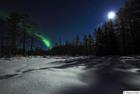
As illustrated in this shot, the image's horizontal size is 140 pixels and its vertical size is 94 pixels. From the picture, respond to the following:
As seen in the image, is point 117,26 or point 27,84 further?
point 117,26

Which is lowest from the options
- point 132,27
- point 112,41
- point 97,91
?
point 97,91

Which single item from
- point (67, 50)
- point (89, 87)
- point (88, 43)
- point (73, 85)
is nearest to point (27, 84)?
point (73, 85)

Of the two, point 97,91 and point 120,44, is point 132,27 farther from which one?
point 97,91

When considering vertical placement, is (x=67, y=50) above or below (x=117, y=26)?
below

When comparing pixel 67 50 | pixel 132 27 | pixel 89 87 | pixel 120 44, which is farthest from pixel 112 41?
pixel 67 50

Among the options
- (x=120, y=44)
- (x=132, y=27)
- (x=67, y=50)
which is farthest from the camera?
(x=67, y=50)

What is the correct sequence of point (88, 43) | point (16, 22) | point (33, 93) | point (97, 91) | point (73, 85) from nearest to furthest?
point (33, 93) → point (97, 91) → point (73, 85) → point (16, 22) → point (88, 43)

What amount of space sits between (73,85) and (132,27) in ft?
102

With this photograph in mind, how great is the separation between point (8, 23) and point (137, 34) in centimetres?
2464

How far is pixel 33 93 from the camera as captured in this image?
2941 mm

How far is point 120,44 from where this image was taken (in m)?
35.6

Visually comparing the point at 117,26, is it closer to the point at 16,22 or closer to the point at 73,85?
the point at 16,22

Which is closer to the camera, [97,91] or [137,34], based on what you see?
[97,91]

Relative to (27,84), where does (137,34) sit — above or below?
above
